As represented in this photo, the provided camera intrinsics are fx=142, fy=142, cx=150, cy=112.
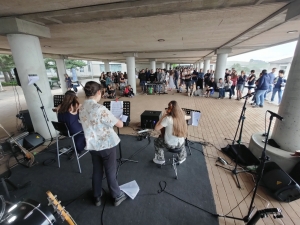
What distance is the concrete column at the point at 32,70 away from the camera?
3115mm

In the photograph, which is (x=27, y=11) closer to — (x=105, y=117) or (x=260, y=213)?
(x=105, y=117)

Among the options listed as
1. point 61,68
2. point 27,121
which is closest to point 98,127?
point 27,121

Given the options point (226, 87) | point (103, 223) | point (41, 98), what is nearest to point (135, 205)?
point (103, 223)

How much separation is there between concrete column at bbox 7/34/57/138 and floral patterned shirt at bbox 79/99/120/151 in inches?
109

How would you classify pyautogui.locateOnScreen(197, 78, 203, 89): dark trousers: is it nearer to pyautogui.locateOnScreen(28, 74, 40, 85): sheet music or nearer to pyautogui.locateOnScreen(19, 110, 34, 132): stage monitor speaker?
pyautogui.locateOnScreen(28, 74, 40, 85): sheet music

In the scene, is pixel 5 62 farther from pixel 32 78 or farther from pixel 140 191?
pixel 140 191

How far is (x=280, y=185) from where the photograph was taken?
199cm

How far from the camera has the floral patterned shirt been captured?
60.1 inches

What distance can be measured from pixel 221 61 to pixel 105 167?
882cm

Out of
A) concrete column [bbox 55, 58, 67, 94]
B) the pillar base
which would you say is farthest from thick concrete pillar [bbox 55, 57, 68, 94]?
the pillar base

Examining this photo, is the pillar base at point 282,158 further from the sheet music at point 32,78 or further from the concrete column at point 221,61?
the concrete column at point 221,61

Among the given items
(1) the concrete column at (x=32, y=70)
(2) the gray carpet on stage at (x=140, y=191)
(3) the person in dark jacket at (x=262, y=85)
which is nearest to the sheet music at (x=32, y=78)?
(1) the concrete column at (x=32, y=70)

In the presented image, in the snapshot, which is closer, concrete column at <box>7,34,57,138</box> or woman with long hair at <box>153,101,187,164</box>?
woman with long hair at <box>153,101,187,164</box>

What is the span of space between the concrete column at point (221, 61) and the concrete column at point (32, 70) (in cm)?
825
